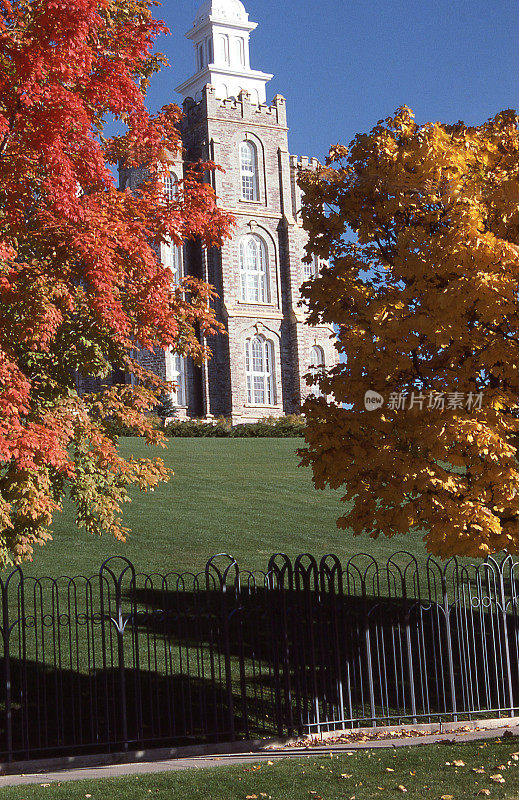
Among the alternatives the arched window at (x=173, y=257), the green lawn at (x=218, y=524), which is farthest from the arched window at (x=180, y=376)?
the green lawn at (x=218, y=524)

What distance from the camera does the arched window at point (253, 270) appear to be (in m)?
40.9

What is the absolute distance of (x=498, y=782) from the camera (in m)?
7.01

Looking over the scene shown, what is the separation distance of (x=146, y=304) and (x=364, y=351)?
8.18 feet

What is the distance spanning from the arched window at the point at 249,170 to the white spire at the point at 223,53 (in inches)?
449

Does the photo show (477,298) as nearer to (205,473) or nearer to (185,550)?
(185,550)

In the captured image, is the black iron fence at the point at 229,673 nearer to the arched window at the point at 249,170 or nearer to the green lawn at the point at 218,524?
the green lawn at the point at 218,524

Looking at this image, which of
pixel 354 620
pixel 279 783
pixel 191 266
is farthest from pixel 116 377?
pixel 279 783

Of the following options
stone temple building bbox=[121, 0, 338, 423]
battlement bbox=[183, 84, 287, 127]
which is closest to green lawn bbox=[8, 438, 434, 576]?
stone temple building bbox=[121, 0, 338, 423]

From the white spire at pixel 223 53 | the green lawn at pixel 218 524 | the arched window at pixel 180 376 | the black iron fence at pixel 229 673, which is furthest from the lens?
the white spire at pixel 223 53

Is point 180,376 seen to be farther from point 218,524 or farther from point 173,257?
point 218,524

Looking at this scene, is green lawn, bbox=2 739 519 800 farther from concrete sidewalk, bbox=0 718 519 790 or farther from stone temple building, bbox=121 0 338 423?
stone temple building, bbox=121 0 338 423

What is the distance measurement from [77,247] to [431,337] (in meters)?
3.67

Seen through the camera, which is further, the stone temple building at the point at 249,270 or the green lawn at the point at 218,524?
the stone temple building at the point at 249,270

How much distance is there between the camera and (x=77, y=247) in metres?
8.78
